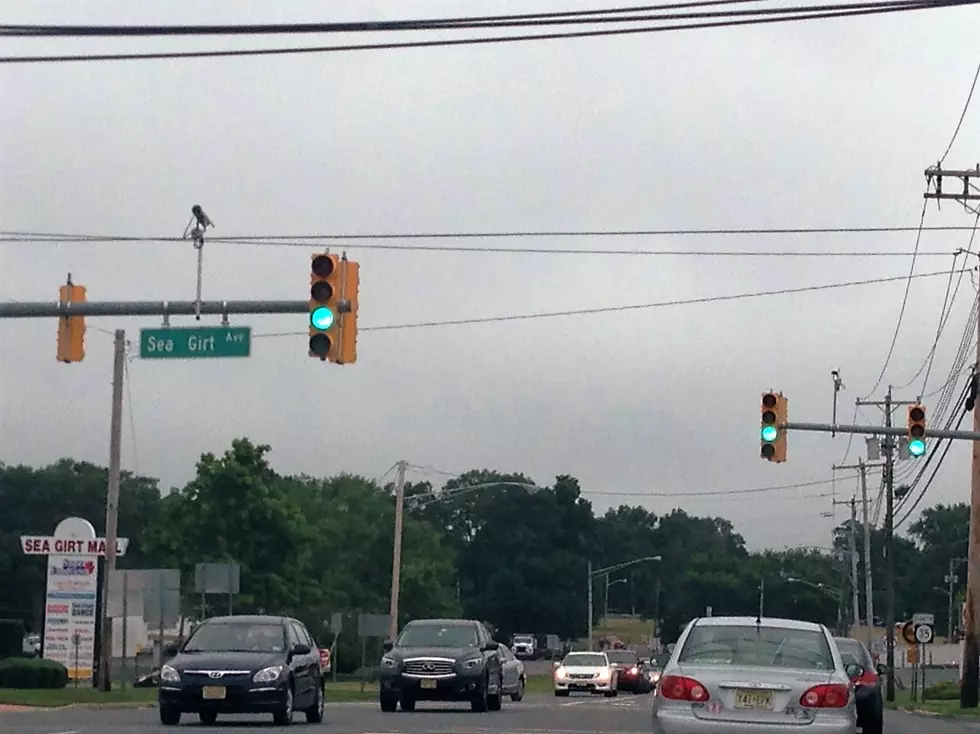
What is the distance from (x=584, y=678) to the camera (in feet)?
166

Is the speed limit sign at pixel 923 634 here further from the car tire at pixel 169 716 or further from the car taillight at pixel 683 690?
the car taillight at pixel 683 690

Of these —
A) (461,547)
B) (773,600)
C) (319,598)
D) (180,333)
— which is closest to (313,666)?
(180,333)

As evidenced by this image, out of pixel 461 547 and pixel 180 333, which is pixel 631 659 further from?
pixel 461 547

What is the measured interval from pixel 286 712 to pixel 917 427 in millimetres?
14209

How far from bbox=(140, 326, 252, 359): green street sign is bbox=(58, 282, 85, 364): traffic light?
2.85 ft

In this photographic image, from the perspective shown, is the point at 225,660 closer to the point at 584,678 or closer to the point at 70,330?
the point at 70,330

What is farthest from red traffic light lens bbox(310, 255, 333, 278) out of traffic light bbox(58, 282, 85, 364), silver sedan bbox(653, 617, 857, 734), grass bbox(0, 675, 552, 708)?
grass bbox(0, 675, 552, 708)

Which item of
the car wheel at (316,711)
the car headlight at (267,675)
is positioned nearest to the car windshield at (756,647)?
the car headlight at (267,675)

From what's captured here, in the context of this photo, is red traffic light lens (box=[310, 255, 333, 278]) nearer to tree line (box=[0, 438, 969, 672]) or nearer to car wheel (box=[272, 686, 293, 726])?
car wheel (box=[272, 686, 293, 726])

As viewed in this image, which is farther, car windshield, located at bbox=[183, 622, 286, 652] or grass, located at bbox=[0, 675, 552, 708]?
grass, located at bbox=[0, 675, 552, 708]

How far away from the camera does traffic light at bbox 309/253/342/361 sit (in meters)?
22.6

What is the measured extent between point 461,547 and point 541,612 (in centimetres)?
1181

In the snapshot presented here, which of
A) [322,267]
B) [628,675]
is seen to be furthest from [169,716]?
[628,675]

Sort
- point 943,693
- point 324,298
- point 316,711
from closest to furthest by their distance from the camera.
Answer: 1. point 324,298
2. point 316,711
3. point 943,693
